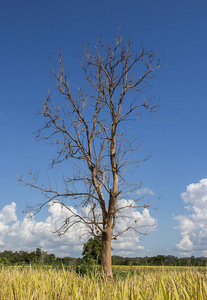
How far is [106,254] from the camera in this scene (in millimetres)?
9539

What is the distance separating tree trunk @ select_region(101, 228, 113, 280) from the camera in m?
9.37

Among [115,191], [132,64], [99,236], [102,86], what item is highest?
[132,64]

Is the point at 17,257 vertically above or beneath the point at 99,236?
beneath

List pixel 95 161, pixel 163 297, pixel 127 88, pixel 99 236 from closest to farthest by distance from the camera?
pixel 163 297, pixel 99 236, pixel 95 161, pixel 127 88

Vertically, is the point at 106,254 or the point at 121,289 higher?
the point at 106,254

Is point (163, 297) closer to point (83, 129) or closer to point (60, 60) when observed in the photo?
point (83, 129)

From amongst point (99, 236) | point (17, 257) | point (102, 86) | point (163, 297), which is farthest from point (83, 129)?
point (163, 297)

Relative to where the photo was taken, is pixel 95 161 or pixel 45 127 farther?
pixel 45 127

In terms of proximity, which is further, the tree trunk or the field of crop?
the tree trunk

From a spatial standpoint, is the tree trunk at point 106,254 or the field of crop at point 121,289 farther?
the tree trunk at point 106,254

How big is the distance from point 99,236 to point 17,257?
20.3ft

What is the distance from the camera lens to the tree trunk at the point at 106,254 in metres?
9.37

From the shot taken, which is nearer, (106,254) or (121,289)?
(121,289)

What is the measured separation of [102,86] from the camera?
11.8m
